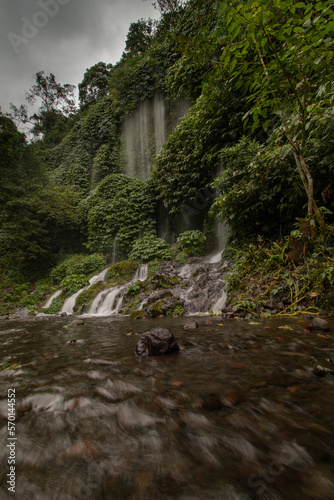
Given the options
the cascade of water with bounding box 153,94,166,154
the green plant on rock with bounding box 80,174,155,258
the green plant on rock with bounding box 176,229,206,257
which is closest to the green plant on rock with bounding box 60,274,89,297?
the green plant on rock with bounding box 80,174,155,258

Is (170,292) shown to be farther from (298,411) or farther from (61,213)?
(61,213)

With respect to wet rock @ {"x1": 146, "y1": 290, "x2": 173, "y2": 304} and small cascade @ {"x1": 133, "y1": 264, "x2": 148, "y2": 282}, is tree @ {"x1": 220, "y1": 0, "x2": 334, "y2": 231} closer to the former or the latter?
wet rock @ {"x1": 146, "y1": 290, "x2": 173, "y2": 304}

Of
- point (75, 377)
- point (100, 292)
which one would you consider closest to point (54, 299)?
point (100, 292)

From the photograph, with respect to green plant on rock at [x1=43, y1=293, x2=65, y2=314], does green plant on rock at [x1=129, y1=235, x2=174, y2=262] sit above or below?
above

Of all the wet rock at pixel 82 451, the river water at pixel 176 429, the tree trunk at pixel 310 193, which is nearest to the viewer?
the river water at pixel 176 429

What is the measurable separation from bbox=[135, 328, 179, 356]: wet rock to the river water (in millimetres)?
195

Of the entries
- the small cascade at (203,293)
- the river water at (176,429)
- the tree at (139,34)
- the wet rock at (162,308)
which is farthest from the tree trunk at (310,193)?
the tree at (139,34)

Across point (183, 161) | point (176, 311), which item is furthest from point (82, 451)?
point (183, 161)

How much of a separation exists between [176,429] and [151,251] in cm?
1101

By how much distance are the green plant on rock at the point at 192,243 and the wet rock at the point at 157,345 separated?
9.41m

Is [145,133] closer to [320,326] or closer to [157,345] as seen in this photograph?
[320,326]

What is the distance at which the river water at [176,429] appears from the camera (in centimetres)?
64

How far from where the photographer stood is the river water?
2.10 ft

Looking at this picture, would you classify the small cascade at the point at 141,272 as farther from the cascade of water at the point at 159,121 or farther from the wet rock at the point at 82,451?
the cascade of water at the point at 159,121
